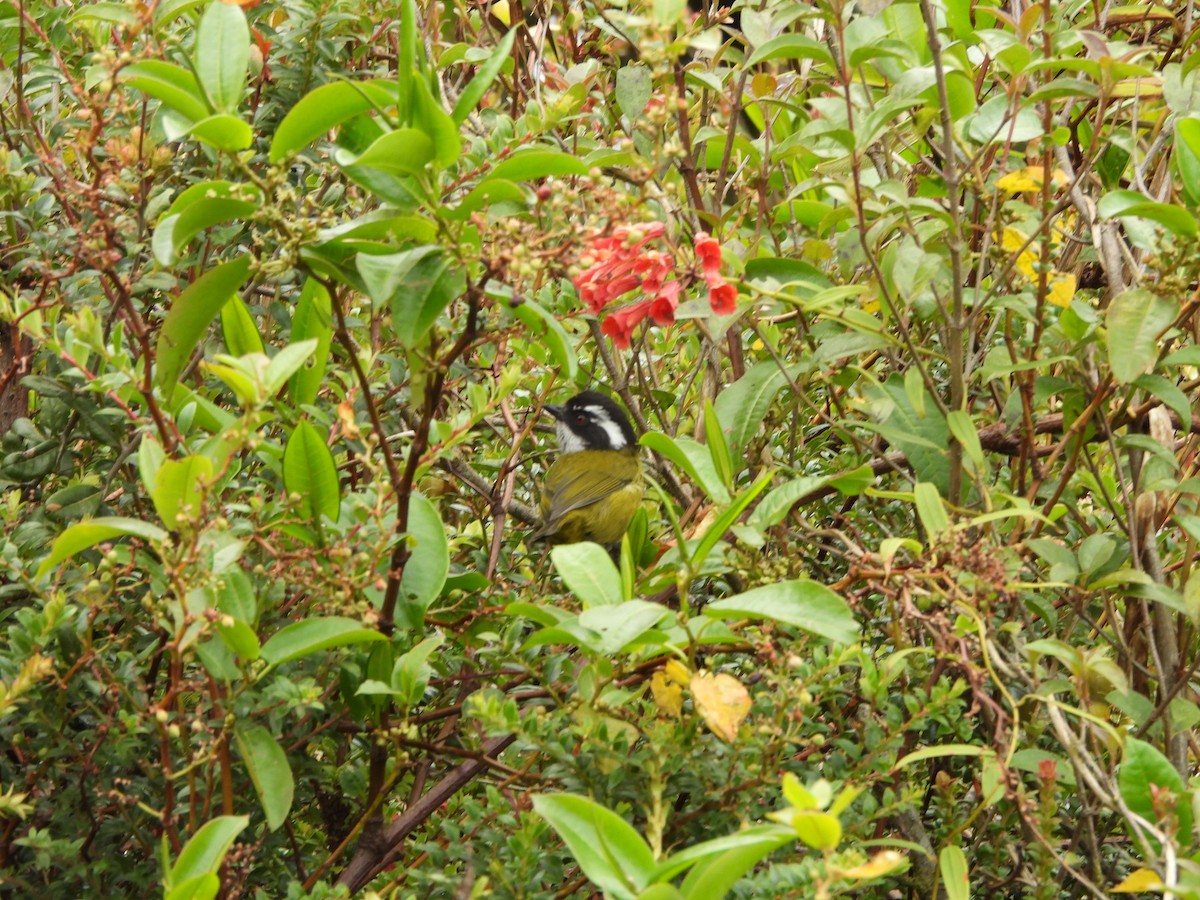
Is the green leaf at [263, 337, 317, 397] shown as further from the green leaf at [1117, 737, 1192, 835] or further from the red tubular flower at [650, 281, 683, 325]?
the green leaf at [1117, 737, 1192, 835]

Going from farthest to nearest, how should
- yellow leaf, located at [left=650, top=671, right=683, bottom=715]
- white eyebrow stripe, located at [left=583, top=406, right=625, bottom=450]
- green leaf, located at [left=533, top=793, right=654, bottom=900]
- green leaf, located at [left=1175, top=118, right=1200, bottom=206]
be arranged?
1. white eyebrow stripe, located at [left=583, top=406, right=625, bottom=450]
2. green leaf, located at [left=1175, top=118, right=1200, bottom=206]
3. yellow leaf, located at [left=650, top=671, right=683, bottom=715]
4. green leaf, located at [left=533, top=793, right=654, bottom=900]

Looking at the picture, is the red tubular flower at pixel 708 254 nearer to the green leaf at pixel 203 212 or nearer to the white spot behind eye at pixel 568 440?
the green leaf at pixel 203 212

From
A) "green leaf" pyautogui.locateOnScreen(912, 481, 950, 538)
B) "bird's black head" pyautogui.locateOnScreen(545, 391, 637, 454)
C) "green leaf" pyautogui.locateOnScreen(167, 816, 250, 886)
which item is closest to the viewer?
"green leaf" pyautogui.locateOnScreen(167, 816, 250, 886)

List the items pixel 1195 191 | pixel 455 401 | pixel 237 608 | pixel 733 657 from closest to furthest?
1. pixel 237 608
2. pixel 1195 191
3. pixel 733 657
4. pixel 455 401

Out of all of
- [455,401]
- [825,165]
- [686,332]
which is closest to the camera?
[825,165]

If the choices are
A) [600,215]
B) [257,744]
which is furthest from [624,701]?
[600,215]

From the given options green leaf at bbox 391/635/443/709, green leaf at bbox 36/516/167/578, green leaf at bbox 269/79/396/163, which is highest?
green leaf at bbox 269/79/396/163

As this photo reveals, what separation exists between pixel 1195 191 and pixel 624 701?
3.88 ft

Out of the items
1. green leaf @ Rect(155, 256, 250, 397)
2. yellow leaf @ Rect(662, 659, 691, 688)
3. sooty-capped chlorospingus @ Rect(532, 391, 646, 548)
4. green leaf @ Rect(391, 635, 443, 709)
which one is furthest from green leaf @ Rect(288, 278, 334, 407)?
sooty-capped chlorospingus @ Rect(532, 391, 646, 548)

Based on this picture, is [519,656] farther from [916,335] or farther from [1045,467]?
[916,335]

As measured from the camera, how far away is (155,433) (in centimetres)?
179

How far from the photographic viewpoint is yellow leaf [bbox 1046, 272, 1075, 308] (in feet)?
7.60

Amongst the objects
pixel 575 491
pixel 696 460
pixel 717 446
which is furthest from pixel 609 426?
pixel 696 460

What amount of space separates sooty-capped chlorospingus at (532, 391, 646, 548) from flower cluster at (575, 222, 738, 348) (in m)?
1.05
